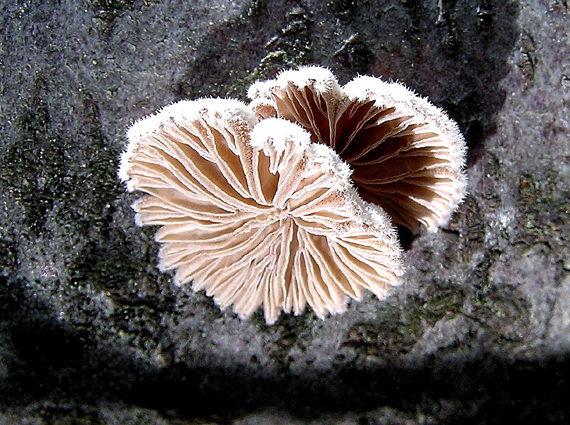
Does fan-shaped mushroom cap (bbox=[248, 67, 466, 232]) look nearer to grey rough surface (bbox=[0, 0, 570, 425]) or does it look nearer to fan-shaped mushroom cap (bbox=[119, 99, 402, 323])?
fan-shaped mushroom cap (bbox=[119, 99, 402, 323])

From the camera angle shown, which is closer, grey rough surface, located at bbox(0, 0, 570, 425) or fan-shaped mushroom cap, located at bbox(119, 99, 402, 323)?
fan-shaped mushroom cap, located at bbox(119, 99, 402, 323)

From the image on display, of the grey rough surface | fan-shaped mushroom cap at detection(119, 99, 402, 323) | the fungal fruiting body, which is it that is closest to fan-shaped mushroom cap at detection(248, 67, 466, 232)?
the fungal fruiting body

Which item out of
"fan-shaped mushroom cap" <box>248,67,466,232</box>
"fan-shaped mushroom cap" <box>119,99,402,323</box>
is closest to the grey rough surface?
"fan-shaped mushroom cap" <box>119,99,402,323</box>

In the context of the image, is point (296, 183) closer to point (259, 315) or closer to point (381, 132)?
point (381, 132)

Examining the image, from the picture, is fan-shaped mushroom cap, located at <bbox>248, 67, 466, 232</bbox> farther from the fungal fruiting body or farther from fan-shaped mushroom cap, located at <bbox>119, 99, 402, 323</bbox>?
fan-shaped mushroom cap, located at <bbox>119, 99, 402, 323</bbox>

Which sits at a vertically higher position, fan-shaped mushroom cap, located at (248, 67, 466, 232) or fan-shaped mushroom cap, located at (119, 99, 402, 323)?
fan-shaped mushroom cap, located at (248, 67, 466, 232)

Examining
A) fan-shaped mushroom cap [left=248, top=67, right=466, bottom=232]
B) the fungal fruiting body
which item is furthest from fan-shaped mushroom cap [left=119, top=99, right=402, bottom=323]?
fan-shaped mushroom cap [left=248, top=67, right=466, bottom=232]

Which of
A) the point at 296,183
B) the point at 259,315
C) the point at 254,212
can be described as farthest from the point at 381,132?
the point at 259,315

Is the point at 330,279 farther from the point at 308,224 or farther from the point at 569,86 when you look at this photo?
the point at 569,86
